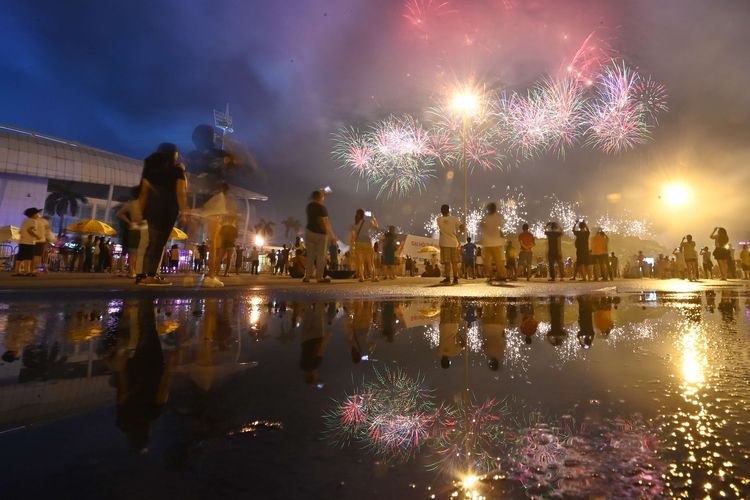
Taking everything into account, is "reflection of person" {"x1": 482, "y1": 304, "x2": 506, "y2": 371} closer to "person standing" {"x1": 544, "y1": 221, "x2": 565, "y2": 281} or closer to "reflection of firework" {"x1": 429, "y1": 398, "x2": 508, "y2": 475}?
"reflection of firework" {"x1": 429, "y1": 398, "x2": 508, "y2": 475}

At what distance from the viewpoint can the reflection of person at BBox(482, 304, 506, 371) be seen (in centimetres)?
190

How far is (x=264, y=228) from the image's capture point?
9494cm

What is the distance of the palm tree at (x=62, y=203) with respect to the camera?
60812 mm

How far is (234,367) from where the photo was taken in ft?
5.58

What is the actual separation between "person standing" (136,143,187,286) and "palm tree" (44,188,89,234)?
6920cm

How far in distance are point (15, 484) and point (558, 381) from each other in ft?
5.09

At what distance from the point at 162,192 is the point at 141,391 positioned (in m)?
5.56

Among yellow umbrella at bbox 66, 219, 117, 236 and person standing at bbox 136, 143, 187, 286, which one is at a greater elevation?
yellow umbrella at bbox 66, 219, 117, 236

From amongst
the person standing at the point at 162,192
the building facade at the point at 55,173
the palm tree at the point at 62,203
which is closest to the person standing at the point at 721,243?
A: the person standing at the point at 162,192

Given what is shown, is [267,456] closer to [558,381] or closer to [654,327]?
[558,381]

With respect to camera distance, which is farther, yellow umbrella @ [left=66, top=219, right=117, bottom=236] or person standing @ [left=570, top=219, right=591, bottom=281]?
yellow umbrella @ [left=66, top=219, right=117, bottom=236]

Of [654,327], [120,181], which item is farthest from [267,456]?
[120,181]

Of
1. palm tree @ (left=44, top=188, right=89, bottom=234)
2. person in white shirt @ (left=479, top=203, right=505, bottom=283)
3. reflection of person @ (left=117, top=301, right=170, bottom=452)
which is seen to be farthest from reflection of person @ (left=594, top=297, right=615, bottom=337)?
palm tree @ (left=44, top=188, right=89, bottom=234)

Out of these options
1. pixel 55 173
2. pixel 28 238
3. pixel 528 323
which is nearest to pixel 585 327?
pixel 528 323
